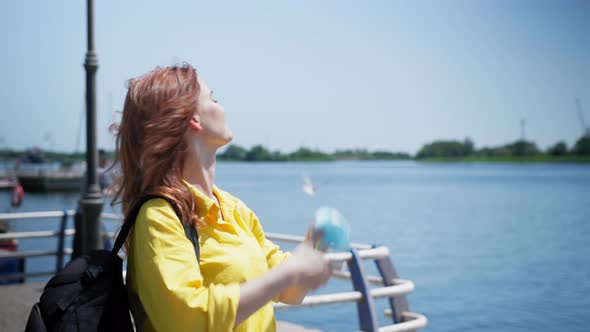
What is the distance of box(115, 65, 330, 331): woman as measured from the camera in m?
1.67

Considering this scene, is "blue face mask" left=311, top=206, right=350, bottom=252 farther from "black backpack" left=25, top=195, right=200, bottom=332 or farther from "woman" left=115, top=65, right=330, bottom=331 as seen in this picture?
"black backpack" left=25, top=195, right=200, bottom=332

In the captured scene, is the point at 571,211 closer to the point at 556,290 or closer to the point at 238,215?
the point at 556,290

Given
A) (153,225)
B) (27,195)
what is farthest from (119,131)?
(27,195)

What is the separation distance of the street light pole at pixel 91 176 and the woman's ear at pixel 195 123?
6901mm

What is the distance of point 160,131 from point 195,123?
0.10 m

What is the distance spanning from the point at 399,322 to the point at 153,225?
325 centimetres

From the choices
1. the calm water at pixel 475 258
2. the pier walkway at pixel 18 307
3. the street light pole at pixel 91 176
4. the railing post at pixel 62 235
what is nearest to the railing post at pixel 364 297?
the pier walkway at pixel 18 307

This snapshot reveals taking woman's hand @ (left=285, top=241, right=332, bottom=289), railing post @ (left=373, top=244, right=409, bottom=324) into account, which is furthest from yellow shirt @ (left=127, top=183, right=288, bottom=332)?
railing post @ (left=373, top=244, right=409, bottom=324)

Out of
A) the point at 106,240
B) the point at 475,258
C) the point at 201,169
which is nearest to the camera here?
the point at 201,169

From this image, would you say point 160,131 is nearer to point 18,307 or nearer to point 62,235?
point 18,307

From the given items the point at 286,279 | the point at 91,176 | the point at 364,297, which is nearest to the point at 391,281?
the point at 364,297

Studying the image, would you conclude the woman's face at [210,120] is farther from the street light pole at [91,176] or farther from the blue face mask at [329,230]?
the street light pole at [91,176]

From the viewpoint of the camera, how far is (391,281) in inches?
180

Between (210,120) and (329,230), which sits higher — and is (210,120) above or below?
above
